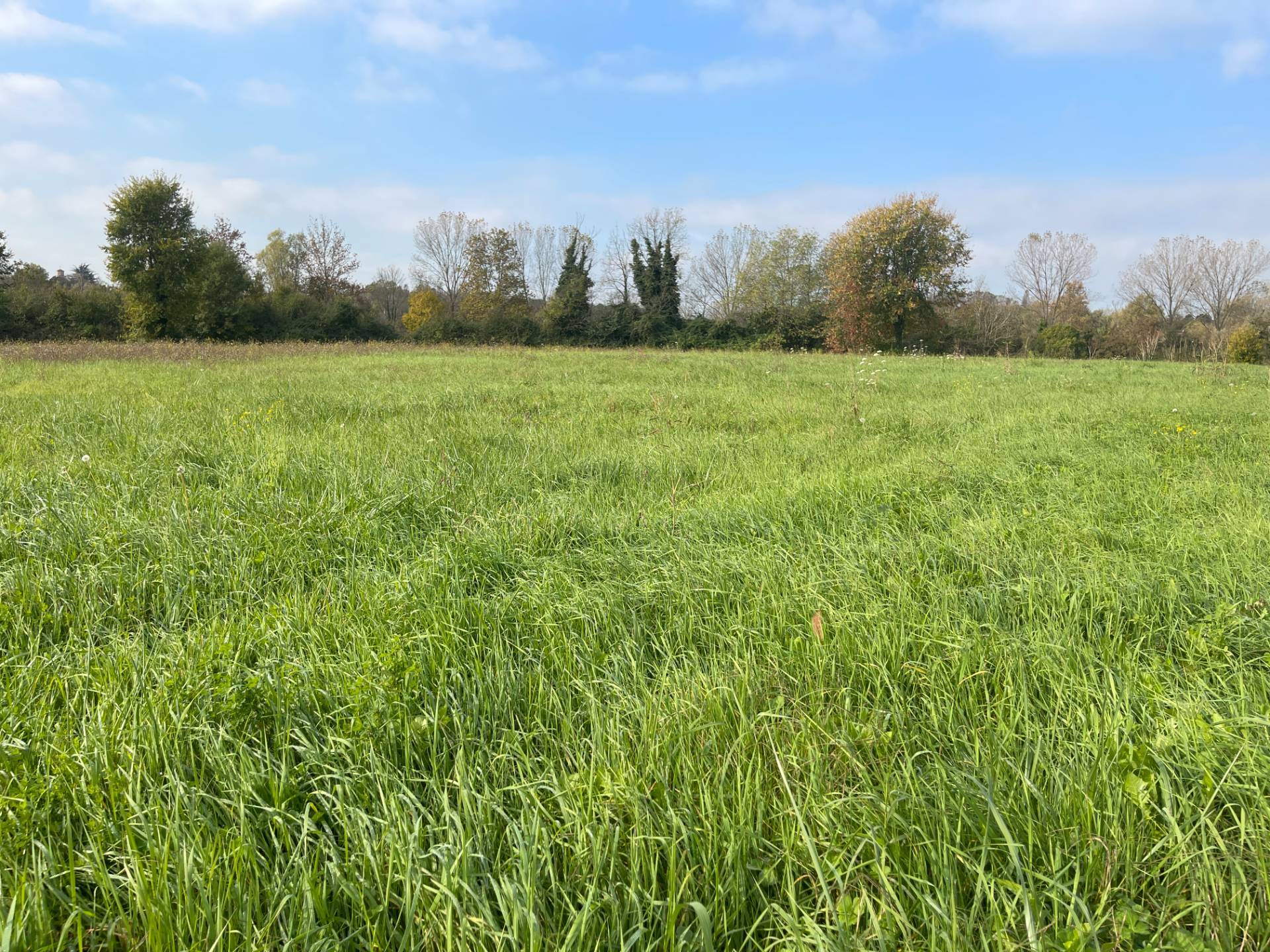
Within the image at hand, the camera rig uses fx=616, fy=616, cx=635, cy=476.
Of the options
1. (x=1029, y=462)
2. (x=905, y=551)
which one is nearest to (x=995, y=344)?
(x=1029, y=462)

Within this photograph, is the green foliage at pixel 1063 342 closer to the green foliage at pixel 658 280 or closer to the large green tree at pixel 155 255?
the green foliage at pixel 658 280

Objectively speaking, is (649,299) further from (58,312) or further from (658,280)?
(58,312)

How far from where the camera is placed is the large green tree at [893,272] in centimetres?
3116

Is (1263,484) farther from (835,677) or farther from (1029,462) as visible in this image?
(835,677)

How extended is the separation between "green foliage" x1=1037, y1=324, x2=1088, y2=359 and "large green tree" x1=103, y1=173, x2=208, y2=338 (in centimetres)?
4417

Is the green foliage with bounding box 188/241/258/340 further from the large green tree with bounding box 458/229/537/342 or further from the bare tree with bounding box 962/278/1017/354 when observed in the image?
the bare tree with bounding box 962/278/1017/354

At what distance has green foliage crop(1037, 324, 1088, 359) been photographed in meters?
32.4

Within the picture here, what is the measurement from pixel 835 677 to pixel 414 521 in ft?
8.53

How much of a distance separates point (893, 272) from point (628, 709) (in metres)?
35.1

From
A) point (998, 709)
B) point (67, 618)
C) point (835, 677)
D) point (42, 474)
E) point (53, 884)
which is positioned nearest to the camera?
point (53, 884)

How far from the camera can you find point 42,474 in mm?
4062

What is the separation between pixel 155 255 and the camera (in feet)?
99.6

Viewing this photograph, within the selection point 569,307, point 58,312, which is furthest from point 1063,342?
point 58,312

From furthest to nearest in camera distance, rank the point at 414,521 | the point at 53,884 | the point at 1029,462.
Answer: the point at 1029,462 < the point at 414,521 < the point at 53,884
